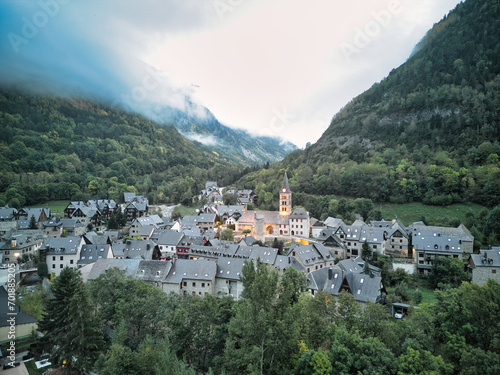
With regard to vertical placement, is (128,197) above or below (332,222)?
above

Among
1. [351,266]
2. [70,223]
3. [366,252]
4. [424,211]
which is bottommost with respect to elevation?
[351,266]

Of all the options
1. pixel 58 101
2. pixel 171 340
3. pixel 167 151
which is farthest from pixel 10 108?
pixel 171 340

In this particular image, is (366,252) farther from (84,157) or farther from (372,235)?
(84,157)

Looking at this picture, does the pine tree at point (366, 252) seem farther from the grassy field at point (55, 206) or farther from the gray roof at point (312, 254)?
the grassy field at point (55, 206)

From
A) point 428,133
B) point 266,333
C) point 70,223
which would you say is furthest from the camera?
point 428,133

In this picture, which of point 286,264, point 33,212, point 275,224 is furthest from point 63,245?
point 275,224
